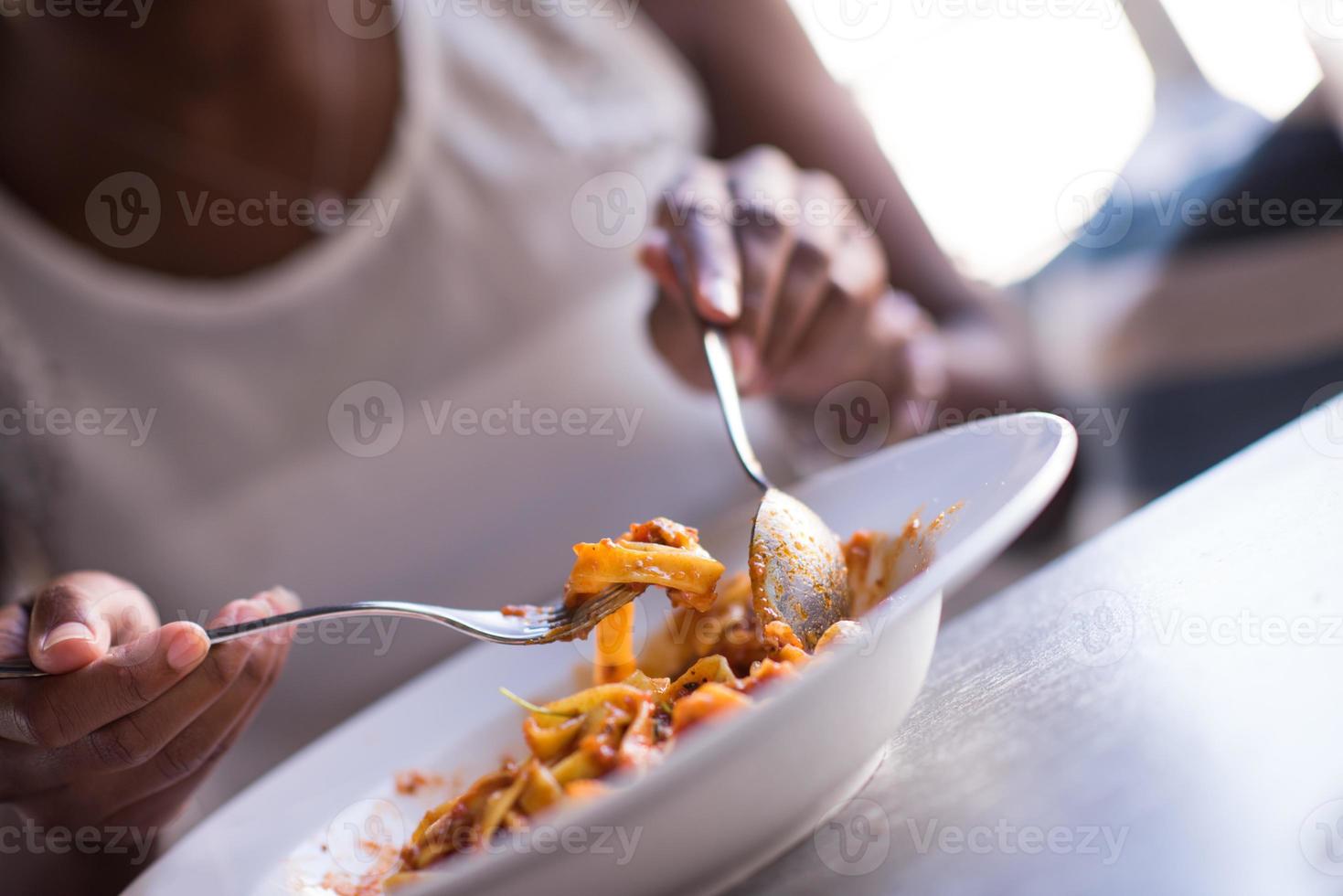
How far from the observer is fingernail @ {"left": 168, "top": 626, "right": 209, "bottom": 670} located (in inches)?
22.5

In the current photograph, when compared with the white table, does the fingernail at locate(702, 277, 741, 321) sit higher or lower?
higher

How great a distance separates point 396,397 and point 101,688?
95 cm

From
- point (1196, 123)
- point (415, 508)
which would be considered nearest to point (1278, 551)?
point (415, 508)

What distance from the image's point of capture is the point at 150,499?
1.44 m

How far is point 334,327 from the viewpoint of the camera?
148cm

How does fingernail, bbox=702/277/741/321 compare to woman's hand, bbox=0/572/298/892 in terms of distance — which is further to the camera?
fingernail, bbox=702/277/741/321

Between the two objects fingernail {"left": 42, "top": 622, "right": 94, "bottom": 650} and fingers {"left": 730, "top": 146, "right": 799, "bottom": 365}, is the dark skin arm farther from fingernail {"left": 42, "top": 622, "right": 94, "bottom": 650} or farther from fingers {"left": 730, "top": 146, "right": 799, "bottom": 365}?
fingernail {"left": 42, "top": 622, "right": 94, "bottom": 650}

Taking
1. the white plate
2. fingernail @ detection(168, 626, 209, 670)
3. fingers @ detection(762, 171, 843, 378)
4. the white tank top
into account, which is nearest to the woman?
the white tank top

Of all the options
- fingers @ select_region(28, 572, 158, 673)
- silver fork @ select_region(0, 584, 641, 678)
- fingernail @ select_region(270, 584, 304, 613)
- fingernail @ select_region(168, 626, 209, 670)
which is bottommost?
silver fork @ select_region(0, 584, 641, 678)

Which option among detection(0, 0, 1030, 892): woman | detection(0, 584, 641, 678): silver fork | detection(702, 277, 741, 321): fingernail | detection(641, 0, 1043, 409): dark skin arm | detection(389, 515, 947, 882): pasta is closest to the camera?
detection(389, 515, 947, 882): pasta

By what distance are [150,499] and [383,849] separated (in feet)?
3.24

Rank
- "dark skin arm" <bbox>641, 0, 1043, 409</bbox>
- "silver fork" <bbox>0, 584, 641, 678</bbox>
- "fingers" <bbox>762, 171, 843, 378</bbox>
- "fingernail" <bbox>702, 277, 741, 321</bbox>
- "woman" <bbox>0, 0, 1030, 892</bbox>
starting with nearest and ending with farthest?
"silver fork" <bbox>0, 584, 641, 678</bbox>
"fingernail" <bbox>702, 277, 741, 321</bbox>
"fingers" <bbox>762, 171, 843, 378</bbox>
"woman" <bbox>0, 0, 1030, 892</bbox>
"dark skin arm" <bbox>641, 0, 1043, 409</bbox>

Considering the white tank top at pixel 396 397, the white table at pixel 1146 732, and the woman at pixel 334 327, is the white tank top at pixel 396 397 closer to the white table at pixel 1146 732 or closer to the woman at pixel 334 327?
the woman at pixel 334 327

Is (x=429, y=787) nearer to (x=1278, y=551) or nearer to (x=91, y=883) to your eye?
(x=91, y=883)
